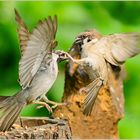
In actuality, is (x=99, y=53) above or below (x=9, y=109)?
above

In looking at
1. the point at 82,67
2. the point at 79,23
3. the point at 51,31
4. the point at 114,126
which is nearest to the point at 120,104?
the point at 114,126

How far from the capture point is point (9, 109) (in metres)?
2.91

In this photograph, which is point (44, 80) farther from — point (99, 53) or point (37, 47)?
point (99, 53)

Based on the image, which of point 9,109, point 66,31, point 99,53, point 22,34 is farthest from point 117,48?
point 66,31

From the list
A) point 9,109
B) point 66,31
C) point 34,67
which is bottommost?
point 9,109

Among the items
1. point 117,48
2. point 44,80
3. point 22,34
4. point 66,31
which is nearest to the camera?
point 44,80

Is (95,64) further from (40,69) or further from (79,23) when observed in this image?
(79,23)

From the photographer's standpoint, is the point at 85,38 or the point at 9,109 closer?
the point at 9,109

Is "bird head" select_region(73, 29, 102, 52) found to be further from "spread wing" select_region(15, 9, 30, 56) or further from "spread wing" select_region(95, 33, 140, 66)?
"spread wing" select_region(15, 9, 30, 56)

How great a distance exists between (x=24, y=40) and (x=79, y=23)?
1263 millimetres

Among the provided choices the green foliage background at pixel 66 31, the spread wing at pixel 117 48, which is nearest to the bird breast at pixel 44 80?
the spread wing at pixel 117 48

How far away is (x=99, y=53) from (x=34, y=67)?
547mm

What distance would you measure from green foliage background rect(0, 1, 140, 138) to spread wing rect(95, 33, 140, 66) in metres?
0.77

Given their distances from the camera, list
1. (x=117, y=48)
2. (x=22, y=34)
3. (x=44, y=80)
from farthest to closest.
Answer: (x=117, y=48) → (x=22, y=34) → (x=44, y=80)
